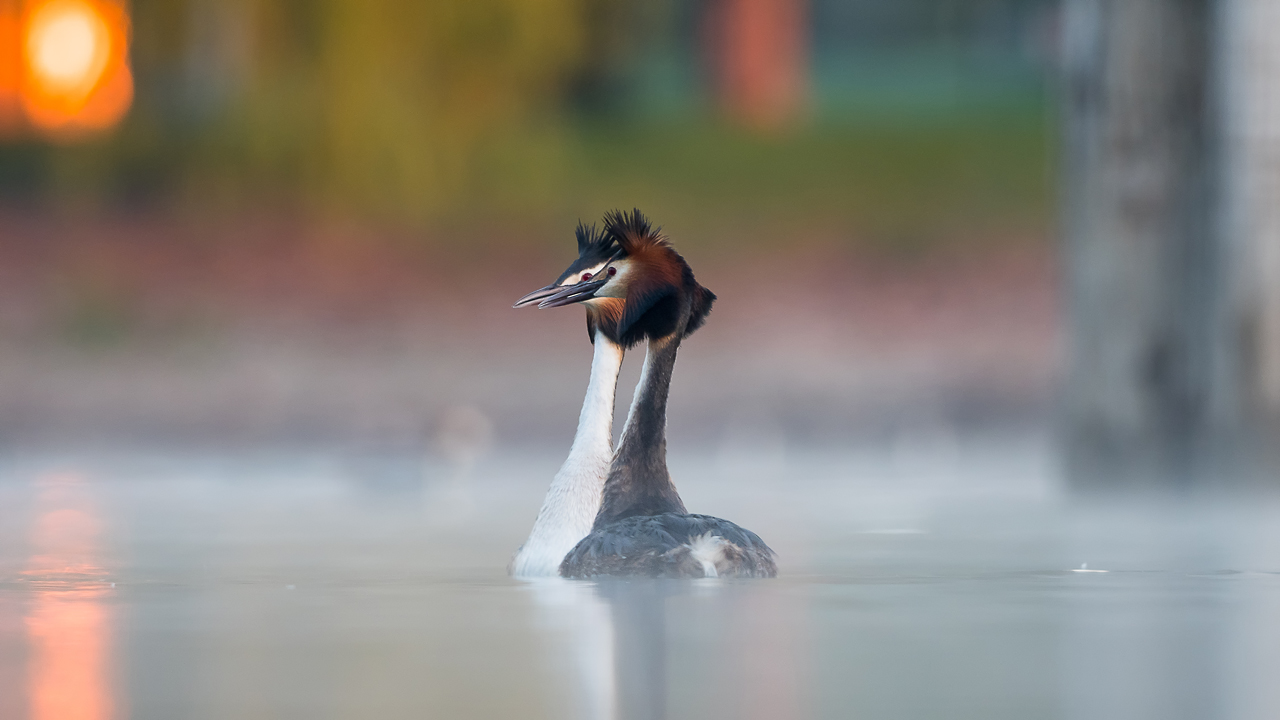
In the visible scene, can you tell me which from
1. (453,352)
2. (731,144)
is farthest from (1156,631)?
(731,144)

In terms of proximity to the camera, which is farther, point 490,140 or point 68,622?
point 490,140

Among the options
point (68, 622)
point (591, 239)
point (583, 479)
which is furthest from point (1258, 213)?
point (68, 622)

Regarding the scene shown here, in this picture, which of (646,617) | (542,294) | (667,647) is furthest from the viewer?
(542,294)

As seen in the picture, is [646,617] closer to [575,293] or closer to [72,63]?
[575,293]

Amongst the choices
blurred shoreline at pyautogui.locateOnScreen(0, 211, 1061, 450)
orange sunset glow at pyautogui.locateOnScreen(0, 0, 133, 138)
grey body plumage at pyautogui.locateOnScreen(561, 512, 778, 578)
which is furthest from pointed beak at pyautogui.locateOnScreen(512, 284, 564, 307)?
orange sunset glow at pyautogui.locateOnScreen(0, 0, 133, 138)

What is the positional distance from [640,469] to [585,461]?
0.60ft

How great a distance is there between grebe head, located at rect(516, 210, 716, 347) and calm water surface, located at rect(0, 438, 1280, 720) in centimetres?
80

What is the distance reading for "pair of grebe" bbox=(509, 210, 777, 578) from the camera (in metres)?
6.41

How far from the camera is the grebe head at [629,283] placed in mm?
6480

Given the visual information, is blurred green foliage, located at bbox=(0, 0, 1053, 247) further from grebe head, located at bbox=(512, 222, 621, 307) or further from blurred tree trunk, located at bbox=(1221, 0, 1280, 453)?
grebe head, located at bbox=(512, 222, 621, 307)

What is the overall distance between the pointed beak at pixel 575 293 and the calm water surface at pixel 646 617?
856 millimetres

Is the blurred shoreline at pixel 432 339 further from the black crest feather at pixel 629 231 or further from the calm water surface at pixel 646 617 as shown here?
the black crest feather at pixel 629 231

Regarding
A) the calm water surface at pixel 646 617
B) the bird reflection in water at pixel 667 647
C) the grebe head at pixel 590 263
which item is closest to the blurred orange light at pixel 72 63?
the calm water surface at pixel 646 617

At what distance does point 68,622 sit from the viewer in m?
5.82
